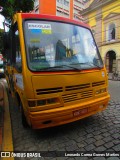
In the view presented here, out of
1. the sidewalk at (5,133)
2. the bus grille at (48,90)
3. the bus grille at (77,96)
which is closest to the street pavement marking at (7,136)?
A: the sidewalk at (5,133)

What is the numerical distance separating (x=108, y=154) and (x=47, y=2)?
53.9 m

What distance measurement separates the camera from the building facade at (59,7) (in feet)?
168

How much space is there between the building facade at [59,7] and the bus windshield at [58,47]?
42741mm

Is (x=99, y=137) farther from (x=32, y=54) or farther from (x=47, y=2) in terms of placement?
(x=47, y=2)

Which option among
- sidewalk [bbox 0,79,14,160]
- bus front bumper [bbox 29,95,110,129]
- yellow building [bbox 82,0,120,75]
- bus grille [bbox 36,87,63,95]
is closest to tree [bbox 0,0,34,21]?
sidewalk [bbox 0,79,14,160]

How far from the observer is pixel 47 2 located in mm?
52500

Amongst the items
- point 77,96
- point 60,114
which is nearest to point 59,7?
point 77,96

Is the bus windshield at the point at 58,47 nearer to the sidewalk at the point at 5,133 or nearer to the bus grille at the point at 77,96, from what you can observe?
the bus grille at the point at 77,96

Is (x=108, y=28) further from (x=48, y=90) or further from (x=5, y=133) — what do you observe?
(x=48, y=90)

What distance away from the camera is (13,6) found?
23.7 feet

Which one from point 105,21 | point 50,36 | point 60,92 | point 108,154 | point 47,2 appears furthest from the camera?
point 47,2

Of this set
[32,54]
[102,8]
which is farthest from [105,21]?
[32,54]

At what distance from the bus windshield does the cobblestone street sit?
1.44 metres

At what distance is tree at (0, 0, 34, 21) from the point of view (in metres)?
6.65
